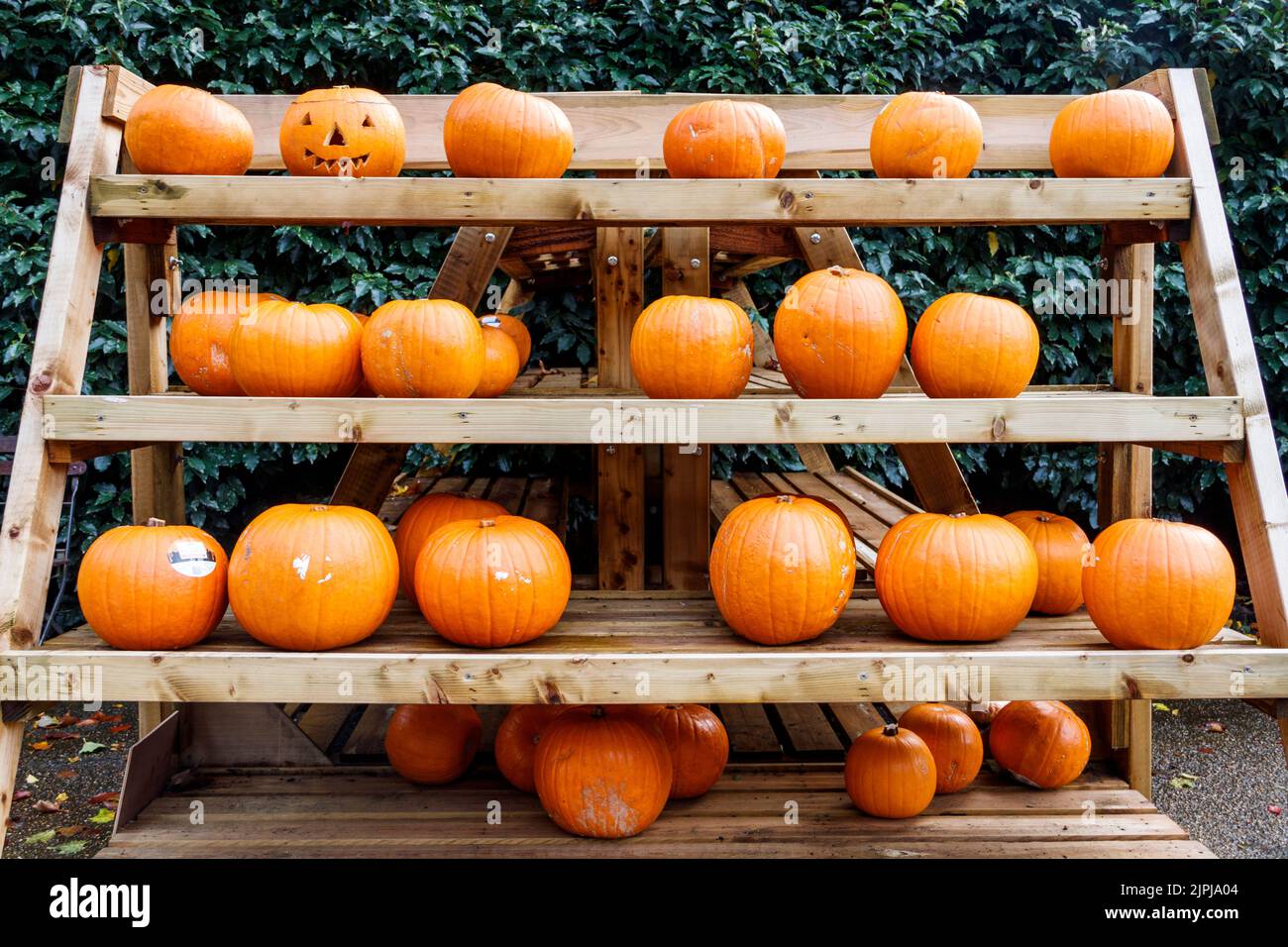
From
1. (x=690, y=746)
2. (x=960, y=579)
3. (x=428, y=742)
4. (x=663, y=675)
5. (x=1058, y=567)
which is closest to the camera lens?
(x=663, y=675)

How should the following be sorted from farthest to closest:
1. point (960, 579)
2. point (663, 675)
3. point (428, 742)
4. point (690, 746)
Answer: point (428, 742) < point (690, 746) < point (960, 579) < point (663, 675)

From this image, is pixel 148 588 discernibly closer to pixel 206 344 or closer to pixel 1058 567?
pixel 206 344

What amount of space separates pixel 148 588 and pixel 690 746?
1350 millimetres

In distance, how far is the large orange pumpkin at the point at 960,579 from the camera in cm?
200

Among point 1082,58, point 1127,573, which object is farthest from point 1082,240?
point 1127,573

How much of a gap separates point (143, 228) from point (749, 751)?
7.34ft

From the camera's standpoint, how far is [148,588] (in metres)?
1.96

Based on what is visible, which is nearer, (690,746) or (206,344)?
(206,344)

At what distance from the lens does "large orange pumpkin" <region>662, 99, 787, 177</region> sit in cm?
214

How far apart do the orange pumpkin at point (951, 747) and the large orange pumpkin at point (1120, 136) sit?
4.81ft

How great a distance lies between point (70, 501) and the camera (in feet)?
13.8

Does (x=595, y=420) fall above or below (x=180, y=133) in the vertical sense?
below

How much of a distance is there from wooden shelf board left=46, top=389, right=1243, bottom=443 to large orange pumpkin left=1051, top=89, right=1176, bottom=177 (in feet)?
1.99

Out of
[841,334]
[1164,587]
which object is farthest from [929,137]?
[1164,587]
